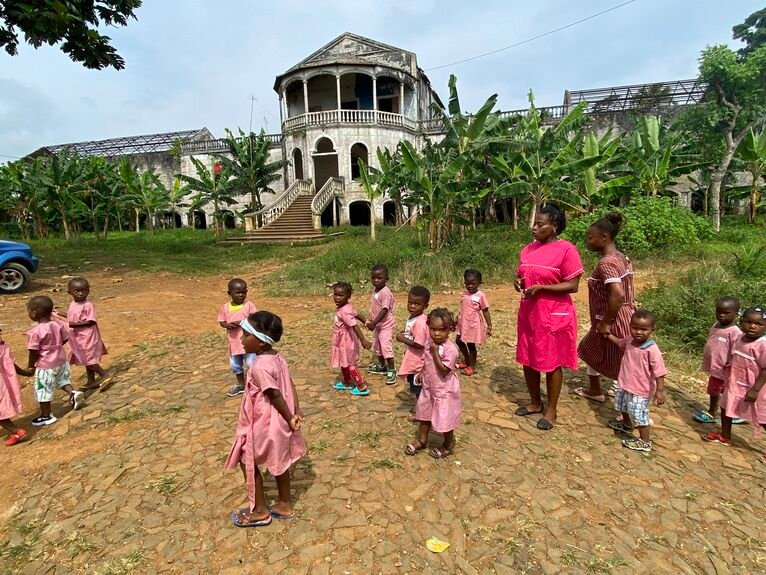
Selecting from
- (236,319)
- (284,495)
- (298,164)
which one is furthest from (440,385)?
(298,164)

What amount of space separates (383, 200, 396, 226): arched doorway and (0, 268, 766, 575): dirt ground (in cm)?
1924

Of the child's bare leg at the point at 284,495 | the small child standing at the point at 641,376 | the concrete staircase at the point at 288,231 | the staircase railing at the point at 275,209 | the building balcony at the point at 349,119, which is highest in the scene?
the building balcony at the point at 349,119

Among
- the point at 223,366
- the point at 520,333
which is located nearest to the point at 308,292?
the point at 223,366

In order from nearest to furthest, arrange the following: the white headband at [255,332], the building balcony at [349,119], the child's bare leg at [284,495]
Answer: the white headband at [255,332] → the child's bare leg at [284,495] → the building balcony at [349,119]

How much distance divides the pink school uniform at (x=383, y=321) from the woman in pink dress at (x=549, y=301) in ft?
4.47

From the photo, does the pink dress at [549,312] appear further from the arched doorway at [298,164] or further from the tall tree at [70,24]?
the arched doorway at [298,164]

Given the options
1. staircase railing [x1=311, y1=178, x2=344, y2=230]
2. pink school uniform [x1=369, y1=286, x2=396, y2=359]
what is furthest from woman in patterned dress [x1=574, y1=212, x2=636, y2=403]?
staircase railing [x1=311, y1=178, x2=344, y2=230]

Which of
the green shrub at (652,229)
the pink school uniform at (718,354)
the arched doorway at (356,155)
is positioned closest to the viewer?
the pink school uniform at (718,354)

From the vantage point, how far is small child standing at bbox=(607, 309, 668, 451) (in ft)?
10.4

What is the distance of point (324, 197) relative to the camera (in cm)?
2089

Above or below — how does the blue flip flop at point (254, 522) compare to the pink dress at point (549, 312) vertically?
below

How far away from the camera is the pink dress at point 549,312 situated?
327 cm

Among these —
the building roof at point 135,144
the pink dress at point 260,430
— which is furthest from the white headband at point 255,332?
the building roof at point 135,144

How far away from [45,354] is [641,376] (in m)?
5.26
